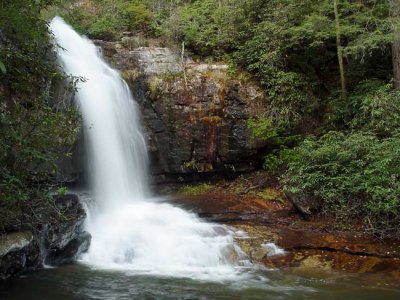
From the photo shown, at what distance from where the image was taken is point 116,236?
8.33 metres

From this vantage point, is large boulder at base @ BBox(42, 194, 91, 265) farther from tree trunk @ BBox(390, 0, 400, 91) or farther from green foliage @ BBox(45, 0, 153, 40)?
tree trunk @ BBox(390, 0, 400, 91)

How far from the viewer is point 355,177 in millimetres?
8672

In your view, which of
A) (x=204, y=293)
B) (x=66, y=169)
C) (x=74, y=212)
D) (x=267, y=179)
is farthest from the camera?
(x=267, y=179)

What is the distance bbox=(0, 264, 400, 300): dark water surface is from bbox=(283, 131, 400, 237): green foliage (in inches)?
76.5

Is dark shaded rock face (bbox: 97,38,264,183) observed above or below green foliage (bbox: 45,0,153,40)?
below

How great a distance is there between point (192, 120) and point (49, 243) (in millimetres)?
5986

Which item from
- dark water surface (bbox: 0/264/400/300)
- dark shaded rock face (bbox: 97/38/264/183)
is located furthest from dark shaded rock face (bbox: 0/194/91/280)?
dark shaded rock face (bbox: 97/38/264/183)

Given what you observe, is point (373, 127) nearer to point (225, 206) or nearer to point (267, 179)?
point (267, 179)

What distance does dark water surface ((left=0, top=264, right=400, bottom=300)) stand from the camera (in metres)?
5.93

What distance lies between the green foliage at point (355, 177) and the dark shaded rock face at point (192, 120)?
8.29 ft

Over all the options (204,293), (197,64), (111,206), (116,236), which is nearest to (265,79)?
(197,64)

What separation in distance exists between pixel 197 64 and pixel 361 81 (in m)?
5.09

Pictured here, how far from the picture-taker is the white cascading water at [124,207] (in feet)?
25.1

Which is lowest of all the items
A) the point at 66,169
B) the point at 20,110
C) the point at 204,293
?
the point at 204,293
